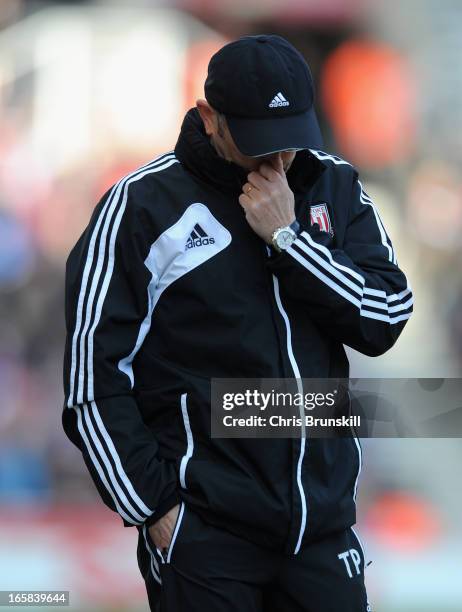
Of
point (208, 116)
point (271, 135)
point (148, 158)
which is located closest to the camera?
point (271, 135)

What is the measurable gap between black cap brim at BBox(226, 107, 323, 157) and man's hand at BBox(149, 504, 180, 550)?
30.8 inches

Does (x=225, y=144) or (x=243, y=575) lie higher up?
(x=225, y=144)

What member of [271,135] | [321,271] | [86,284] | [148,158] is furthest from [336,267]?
[148,158]

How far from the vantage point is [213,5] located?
4.80m

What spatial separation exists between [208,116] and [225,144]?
3.0 inches

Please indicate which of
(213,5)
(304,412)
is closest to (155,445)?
(304,412)

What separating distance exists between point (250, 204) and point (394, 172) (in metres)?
2.58

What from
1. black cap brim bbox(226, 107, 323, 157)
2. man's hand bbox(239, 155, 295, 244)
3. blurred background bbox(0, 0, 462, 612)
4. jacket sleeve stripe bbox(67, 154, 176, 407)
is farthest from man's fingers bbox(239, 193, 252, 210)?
blurred background bbox(0, 0, 462, 612)

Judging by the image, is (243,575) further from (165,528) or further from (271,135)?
(271,135)

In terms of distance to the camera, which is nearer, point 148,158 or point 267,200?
point 267,200

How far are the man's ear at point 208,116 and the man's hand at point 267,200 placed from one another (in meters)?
0.13

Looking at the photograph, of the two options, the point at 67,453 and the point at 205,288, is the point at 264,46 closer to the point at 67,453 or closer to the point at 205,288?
the point at 205,288

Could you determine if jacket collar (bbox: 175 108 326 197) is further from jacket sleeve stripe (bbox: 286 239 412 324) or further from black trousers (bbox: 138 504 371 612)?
black trousers (bbox: 138 504 371 612)

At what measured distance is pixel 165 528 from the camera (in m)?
2.46
